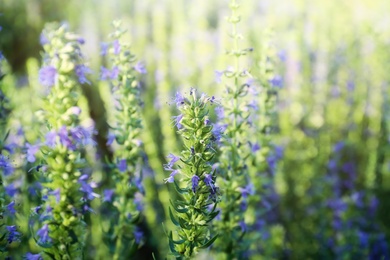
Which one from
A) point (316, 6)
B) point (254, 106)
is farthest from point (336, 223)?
point (316, 6)

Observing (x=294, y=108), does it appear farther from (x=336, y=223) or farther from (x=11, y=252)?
(x=11, y=252)

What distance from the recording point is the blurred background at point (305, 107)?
14.5 ft

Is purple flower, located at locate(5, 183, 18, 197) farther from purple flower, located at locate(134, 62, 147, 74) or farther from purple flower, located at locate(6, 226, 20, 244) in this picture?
purple flower, located at locate(134, 62, 147, 74)

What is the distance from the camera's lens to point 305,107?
5.74 metres

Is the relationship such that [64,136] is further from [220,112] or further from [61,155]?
[220,112]

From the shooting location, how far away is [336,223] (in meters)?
4.50

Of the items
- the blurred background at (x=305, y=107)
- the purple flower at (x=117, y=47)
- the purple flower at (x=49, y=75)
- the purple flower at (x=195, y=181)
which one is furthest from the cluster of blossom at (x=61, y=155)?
the blurred background at (x=305, y=107)

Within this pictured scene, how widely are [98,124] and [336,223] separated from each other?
3.33 meters

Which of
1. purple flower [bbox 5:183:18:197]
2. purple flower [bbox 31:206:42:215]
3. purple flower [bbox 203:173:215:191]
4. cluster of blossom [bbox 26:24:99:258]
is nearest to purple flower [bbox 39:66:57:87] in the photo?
cluster of blossom [bbox 26:24:99:258]

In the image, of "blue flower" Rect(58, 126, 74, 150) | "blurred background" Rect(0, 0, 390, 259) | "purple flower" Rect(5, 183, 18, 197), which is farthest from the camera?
"blurred background" Rect(0, 0, 390, 259)

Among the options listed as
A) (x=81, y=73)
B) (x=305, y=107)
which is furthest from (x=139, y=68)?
(x=305, y=107)

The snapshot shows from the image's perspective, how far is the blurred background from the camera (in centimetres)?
442

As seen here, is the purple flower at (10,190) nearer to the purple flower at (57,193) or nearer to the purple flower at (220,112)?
the purple flower at (57,193)

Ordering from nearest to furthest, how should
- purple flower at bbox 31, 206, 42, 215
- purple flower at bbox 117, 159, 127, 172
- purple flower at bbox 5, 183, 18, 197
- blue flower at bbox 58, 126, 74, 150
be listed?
blue flower at bbox 58, 126, 74, 150 → purple flower at bbox 31, 206, 42, 215 → purple flower at bbox 5, 183, 18, 197 → purple flower at bbox 117, 159, 127, 172
